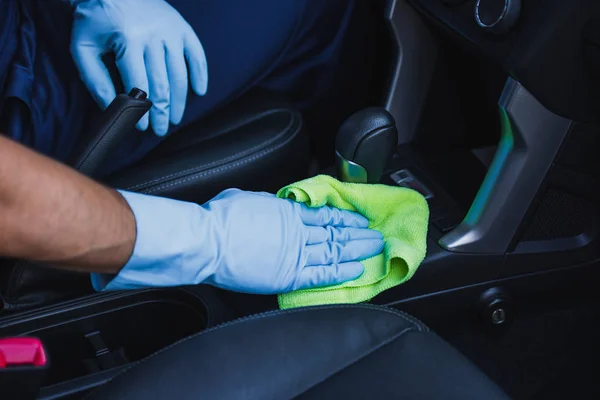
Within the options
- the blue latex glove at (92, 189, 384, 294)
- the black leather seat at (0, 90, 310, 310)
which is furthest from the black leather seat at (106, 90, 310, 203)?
the blue latex glove at (92, 189, 384, 294)

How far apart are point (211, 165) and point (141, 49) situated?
0.19 metres

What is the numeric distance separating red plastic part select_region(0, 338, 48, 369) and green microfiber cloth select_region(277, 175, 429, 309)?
339mm

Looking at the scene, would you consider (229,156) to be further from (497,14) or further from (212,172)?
(497,14)

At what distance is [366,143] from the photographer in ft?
3.16

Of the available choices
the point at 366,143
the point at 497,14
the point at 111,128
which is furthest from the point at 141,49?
the point at 497,14

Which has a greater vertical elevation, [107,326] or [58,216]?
[58,216]

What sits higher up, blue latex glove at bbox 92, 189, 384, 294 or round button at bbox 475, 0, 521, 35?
round button at bbox 475, 0, 521, 35

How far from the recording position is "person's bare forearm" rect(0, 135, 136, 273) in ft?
2.34

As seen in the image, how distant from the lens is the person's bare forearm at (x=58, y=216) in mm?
713

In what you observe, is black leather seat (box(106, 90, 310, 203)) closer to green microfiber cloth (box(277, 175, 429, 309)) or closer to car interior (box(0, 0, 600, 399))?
car interior (box(0, 0, 600, 399))

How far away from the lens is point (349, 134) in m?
0.98

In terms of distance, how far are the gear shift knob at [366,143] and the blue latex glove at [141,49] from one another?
0.25m

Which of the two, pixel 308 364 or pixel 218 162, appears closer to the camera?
pixel 308 364

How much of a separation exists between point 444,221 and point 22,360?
63cm
